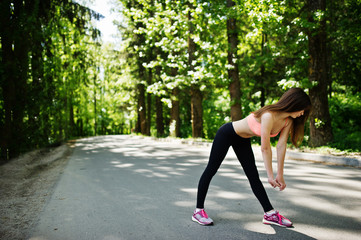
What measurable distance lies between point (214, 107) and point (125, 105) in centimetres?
1716

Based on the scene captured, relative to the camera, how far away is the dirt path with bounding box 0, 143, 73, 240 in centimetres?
370

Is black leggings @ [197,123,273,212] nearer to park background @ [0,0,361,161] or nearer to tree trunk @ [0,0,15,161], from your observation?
park background @ [0,0,361,161]

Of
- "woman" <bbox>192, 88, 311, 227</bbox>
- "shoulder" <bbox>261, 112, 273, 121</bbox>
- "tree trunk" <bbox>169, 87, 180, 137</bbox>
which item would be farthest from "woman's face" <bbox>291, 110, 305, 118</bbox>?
"tree trunk" <bbox>169, 87, 180, 137</bbox>

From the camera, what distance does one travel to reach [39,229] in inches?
139

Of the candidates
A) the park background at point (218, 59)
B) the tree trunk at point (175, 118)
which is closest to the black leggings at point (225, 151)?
the park background at point (218, 59)

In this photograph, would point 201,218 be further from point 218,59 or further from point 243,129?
point 218,59

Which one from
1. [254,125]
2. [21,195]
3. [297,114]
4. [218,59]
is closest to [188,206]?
[254,125]

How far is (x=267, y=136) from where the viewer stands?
3186mm

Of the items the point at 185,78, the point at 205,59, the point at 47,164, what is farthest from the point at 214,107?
the point at 47,164

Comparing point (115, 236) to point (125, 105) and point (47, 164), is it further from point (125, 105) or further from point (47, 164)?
point (125, 105)

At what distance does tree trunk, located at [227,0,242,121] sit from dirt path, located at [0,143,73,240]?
343 inches

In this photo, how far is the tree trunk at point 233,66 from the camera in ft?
44.5

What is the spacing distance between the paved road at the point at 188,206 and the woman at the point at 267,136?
0.24m

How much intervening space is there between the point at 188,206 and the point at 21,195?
133 inches
